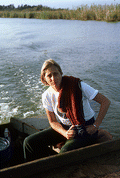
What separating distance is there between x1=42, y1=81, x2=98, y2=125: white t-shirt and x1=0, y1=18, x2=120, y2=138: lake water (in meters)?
1.45

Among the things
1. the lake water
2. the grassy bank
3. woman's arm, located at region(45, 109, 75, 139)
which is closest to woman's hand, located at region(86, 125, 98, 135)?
woman's arm, located at region(45, 109, 75, 139)

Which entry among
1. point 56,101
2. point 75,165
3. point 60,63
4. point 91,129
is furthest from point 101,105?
point 60,63

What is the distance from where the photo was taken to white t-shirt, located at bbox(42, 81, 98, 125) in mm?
1843

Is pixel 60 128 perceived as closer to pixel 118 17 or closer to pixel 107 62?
pixel 107 62

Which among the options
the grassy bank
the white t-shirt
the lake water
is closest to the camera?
the white t-shirt

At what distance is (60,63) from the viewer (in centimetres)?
866

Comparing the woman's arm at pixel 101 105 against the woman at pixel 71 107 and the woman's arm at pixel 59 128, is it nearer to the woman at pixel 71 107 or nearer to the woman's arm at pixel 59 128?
the woman at pixel 71 107

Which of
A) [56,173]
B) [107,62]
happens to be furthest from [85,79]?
[56,173]

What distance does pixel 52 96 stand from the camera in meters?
1.99

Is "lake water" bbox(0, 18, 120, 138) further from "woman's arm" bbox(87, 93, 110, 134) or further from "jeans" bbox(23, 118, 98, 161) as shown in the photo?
"woman's arm" bbox(87, 93, 110, 134)

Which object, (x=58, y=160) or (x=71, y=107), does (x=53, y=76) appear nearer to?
(x=71, y=107)

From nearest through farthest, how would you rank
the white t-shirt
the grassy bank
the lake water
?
the white t-shirt
the lake water
the grassy bank

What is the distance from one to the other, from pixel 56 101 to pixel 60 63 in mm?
6779

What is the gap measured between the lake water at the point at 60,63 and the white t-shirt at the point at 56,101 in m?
1.45
